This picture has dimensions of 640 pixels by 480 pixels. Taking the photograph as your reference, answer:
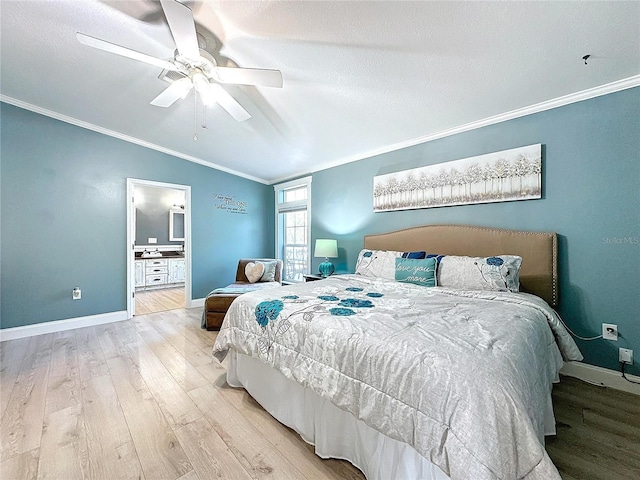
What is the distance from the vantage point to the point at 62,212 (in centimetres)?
343

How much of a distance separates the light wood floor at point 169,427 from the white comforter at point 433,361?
0.40 metres

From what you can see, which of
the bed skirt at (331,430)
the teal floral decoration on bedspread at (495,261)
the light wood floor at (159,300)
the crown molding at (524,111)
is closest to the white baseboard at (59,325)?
the light wood floor at (159,300)

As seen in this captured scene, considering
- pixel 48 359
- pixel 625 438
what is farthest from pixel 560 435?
pixel 48 359

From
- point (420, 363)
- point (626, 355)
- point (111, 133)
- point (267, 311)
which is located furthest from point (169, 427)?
point (111, 133)

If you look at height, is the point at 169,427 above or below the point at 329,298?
below

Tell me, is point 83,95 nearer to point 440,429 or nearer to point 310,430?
point 310,430

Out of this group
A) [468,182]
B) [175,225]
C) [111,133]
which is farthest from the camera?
[175,225]

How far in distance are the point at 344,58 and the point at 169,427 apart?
9.53ft

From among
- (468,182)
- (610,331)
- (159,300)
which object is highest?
→ (468,182)

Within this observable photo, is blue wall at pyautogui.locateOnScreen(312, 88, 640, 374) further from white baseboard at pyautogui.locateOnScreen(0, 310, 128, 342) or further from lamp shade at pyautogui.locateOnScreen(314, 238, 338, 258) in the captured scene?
white baseboard at pyautogui.locateOnScreen(0, 310, 128, 342)

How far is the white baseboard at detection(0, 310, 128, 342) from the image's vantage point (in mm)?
3068

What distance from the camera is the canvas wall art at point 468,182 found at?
97.5 inches

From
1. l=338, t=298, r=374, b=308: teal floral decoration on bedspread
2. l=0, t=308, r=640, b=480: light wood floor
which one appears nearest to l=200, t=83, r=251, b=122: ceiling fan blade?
l=338, t=298, r=374, b=308: teal floral decoration on bedspread

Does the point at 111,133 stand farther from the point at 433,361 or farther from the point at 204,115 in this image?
the point at 433,361
